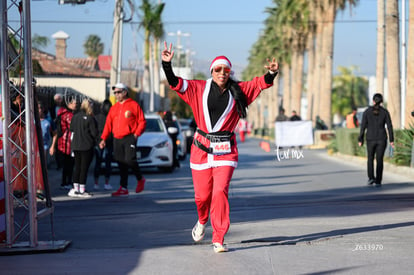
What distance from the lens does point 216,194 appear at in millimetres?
8078

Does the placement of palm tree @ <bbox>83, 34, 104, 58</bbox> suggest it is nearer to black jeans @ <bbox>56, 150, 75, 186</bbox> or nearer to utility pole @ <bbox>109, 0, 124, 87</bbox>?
utility pole @ <bbox>109, 0, 124, 87</bbox>

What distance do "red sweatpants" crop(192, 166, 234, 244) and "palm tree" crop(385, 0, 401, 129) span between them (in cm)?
2107

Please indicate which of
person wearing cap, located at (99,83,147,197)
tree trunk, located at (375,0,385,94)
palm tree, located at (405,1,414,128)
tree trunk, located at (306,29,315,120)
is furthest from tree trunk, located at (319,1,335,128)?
person wearing cap, located at (99,83,147,197)

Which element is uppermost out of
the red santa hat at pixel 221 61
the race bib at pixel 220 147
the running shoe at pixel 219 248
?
the red santa hat at pixel 221 61

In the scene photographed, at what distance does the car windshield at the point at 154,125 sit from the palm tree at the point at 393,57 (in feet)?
31.6

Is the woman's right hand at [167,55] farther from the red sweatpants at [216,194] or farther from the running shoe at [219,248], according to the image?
the running shoe at [219,248]

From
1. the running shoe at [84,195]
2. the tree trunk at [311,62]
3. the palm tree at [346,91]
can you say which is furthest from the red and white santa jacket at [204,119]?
the palm tree at [346,91]

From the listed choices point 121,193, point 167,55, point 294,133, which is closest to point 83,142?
point 121,193

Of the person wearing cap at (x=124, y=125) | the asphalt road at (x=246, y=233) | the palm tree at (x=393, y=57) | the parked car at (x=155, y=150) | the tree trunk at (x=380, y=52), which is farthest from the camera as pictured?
the tree trunk at (x=380, y=52)

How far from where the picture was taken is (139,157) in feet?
69.0

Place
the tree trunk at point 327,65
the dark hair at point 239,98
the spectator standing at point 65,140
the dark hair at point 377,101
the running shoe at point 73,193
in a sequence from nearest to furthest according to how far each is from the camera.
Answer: the dark hair at point 239,98, the running shoe at point 73,193, the dark hair at point 377,101, the spectator standing at point 65,140, the tree trunk at point 327,65

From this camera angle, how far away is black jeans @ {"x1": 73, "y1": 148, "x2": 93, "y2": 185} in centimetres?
1512

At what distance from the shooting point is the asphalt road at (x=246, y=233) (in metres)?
7.27

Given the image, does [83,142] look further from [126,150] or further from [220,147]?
[220,147]
